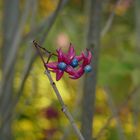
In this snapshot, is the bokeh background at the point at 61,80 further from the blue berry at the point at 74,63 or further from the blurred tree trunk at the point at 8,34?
the blue berry at the point at 74,63

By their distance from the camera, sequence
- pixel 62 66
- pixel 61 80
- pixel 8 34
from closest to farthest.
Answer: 1. pixel 62 66
2. pixel 8 34
3. pixel 61 80

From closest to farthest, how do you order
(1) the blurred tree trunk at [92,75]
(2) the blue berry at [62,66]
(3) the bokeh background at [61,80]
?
(2) the blue berry at [62,66]
(1) the blurred tree trunk at [92,75]
(3) the bokeh background at [61,80]

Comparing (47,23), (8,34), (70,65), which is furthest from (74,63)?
(8,34)

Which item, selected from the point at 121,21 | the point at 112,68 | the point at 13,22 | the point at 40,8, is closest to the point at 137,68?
the point at 112,68

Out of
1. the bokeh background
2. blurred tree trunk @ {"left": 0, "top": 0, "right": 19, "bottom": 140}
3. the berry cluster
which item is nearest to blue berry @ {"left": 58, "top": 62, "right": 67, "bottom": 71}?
the berry cluster

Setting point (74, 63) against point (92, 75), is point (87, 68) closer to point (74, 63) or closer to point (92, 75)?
point (74, 63)

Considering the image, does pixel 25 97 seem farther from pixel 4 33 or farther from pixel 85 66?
pixel 85 66

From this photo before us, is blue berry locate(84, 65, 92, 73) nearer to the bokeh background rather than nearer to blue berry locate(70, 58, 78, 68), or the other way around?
blue berry locate(70, 58, 78, 68)

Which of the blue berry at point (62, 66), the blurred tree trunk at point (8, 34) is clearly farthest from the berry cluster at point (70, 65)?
the blurred tree trunk at point (8, 34)
